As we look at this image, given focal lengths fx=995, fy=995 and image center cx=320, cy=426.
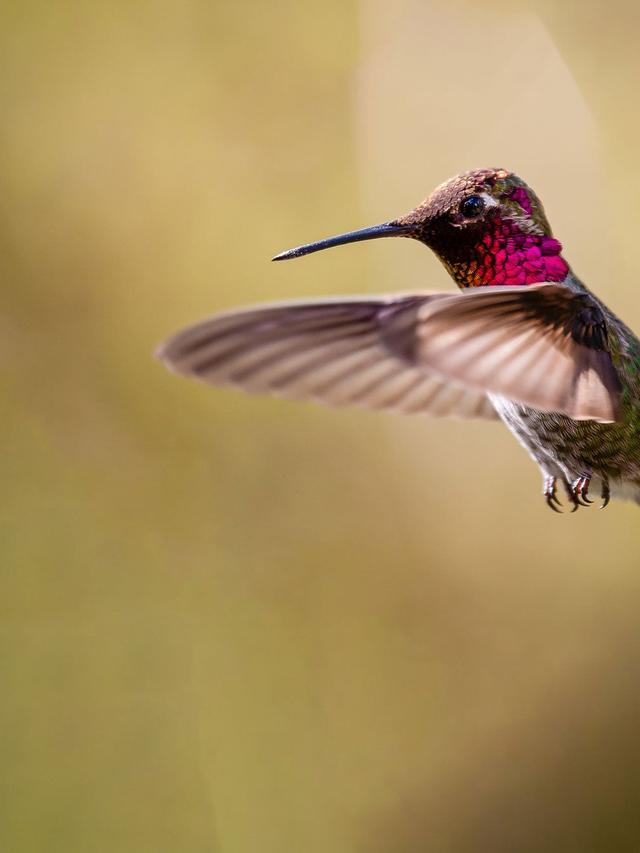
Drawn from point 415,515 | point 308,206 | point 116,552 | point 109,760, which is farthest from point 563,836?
point 308,206

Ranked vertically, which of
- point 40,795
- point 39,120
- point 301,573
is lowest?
point 40,795

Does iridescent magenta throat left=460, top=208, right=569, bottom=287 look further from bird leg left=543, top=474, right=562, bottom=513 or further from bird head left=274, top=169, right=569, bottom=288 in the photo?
bird leg left=543, top=474, right=562, bottom=513

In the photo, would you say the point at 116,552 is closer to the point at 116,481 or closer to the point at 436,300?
the point at 116,481

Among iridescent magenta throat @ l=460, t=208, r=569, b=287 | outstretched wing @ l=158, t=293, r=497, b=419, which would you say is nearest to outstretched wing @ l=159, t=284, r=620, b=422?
outstretched wing @ l=158, t=293, r=497, b=419

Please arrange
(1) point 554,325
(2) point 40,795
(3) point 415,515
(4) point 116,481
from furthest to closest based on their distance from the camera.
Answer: (3) point 415,515, (4) point 116,481, (2) point 40,795, (1) point 554,325

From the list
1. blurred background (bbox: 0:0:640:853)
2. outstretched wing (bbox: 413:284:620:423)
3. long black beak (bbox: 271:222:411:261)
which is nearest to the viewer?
outstretched wing (bbox: 413:284:620:423)

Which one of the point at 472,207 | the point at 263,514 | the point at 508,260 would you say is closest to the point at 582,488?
the point at 508,260

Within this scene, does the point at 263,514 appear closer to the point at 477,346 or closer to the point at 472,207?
the point at 472,207
